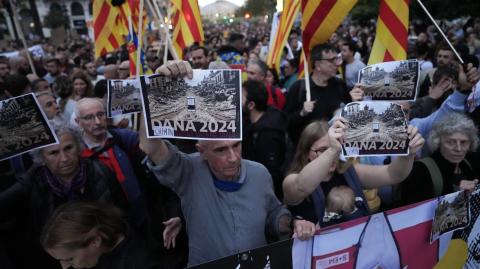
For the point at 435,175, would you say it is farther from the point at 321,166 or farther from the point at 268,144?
the point at 268,144

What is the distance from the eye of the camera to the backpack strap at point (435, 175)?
251 cm

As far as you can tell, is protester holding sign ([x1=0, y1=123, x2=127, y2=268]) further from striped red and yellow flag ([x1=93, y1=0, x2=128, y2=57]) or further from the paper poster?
striped red and yellow flag ([x1=93, y1=0, x2=128, y2=57])

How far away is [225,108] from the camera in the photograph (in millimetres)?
1853

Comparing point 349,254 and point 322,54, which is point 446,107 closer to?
point 322,54

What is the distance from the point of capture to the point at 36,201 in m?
2.42

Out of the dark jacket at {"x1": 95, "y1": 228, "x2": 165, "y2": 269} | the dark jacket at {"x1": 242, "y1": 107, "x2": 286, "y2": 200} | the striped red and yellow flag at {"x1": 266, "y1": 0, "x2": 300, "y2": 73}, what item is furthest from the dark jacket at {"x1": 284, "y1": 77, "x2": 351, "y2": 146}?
the dark jacket at {"x1": 95, "y1": 228, "x2": 165, "y2": 269}

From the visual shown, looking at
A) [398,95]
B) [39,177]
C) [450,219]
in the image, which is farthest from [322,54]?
[39,177]

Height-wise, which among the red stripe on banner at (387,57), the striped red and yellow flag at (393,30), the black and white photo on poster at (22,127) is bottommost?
the black and white photo on poster at (22,127)

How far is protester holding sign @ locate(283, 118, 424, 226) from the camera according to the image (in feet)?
6.57

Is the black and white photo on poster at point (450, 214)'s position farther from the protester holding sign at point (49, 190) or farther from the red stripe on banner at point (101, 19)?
the red stripe on banner at point (101, 19)

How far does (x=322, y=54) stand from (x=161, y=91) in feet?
7.98

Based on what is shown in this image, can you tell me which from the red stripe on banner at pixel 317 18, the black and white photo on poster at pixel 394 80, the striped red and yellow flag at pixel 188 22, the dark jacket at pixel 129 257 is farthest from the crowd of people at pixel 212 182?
the striped red and yellow flag at pixel 188 22

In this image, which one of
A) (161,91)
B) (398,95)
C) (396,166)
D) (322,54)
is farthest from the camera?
(322,54)

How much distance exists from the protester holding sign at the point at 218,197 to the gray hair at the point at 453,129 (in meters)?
1.40
